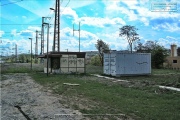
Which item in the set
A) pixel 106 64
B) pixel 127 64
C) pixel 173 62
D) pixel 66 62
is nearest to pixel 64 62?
pixel 66 62

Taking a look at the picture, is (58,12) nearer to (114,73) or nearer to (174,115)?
(114,73)

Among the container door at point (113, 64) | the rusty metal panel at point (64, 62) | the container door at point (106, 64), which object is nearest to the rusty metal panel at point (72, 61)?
the rusty metal panel at point (64, 62)

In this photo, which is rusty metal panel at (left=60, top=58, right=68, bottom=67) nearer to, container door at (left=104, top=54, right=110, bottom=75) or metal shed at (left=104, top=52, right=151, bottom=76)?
container door at (left=104, top=54, right=110, bottom=75)

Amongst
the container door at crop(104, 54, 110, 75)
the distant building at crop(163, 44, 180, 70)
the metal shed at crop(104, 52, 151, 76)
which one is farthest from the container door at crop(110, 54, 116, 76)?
the distant building at crop(163, 44, 180, 70)

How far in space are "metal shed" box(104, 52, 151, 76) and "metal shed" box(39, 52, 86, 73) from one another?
6163mm

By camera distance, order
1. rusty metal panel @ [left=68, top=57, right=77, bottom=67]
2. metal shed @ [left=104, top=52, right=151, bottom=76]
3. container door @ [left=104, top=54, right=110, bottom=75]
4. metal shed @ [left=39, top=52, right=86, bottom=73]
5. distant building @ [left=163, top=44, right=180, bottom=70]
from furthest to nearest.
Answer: distant building @ [left=163, top=44, right=180, bottom=70]
rusty metal panel @ [left=68, top=57, right=77, bottom=67]
metal shed @ [left=39, top=52, right=86, bottom=73]
container door @ [left=104, top=54, right=110, bottom=75]
metal shed @ [left=104, top=52, right=151, bottom=76]

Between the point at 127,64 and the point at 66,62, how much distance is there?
1006cm

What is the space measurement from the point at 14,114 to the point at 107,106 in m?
3.70

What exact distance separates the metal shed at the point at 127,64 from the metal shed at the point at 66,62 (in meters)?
6.16

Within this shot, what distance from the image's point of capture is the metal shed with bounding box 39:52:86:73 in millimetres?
39938

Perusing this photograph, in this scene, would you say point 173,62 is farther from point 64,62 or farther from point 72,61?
point 64,62

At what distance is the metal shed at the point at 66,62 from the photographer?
131 feet

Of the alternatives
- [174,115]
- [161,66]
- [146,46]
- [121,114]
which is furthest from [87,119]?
[146,46]

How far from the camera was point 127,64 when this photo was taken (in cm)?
3369
